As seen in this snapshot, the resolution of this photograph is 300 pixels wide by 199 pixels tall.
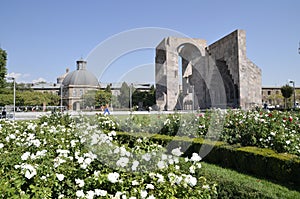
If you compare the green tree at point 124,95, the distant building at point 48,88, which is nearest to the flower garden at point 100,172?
the green tree at point 124,95

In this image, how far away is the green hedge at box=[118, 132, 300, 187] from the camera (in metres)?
4.90

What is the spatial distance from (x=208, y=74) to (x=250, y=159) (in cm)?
3014

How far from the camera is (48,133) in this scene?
19.4 ft

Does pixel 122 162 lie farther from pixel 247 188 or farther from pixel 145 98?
pixel 145 98

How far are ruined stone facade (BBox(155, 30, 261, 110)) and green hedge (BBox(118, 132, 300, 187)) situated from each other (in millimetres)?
21514

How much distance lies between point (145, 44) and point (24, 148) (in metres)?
4.20

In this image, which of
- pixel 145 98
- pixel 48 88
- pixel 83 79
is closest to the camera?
pixel 145 98

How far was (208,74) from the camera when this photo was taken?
3491cm

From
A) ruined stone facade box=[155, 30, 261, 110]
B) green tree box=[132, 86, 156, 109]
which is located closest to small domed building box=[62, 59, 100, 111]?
green tree box=[132, 86, 156, 109]

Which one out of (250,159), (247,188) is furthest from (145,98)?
(247,188)

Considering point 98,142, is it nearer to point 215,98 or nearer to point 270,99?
point 215,98

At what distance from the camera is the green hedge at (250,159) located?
4898 mm

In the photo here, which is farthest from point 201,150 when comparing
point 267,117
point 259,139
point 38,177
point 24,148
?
point 38,177

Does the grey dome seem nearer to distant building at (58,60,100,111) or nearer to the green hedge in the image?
distant building at (58,60,100,111)
